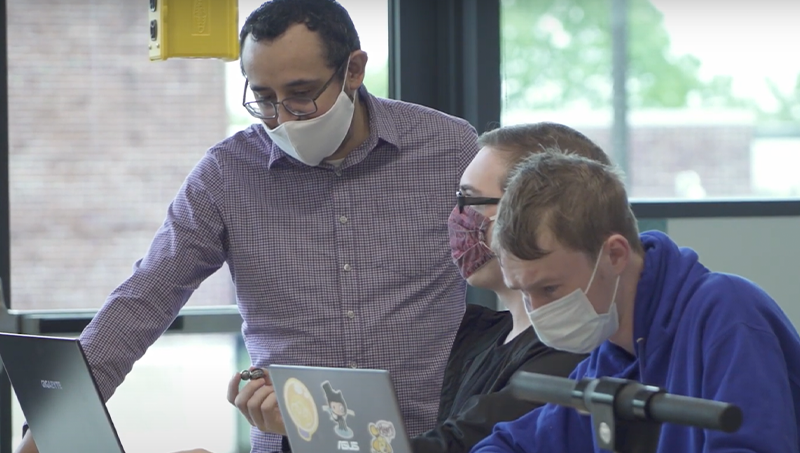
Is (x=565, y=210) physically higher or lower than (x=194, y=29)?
lower

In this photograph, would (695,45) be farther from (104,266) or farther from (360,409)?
(360,409)

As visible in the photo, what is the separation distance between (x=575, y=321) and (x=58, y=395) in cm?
85

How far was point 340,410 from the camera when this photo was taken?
1.41 meters

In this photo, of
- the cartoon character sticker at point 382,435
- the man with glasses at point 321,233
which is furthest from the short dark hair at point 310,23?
the cartoon character sticker at point 382,435

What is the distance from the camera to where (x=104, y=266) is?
10.6 ft

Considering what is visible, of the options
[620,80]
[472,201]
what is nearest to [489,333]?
[472,201]

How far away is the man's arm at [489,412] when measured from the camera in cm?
175

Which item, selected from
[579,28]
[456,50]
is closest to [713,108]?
[579,28]

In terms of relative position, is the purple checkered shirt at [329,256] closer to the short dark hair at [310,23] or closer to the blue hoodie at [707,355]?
the short dark hair at [310,23]

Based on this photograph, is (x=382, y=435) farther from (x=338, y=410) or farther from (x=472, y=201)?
(x=472, y=201)

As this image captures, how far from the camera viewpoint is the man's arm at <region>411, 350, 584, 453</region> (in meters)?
1.75

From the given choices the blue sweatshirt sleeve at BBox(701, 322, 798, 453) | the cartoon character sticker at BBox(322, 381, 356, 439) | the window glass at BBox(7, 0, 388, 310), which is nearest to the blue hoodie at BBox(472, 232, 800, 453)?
the blue sweatshirt sleeve at BBox(701, 322, 798, 453)

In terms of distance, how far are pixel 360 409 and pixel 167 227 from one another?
1.02 m

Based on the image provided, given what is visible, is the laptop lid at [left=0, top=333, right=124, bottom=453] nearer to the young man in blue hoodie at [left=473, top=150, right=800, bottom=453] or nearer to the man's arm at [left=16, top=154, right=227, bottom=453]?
the man's arm at [left=16, top=154, right=227, bottom=453]
